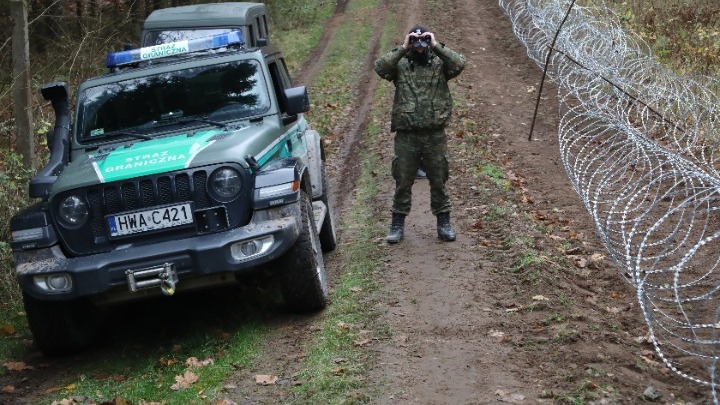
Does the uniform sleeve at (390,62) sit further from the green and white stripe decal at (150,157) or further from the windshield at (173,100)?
the green and white stripe decal at (150,157)

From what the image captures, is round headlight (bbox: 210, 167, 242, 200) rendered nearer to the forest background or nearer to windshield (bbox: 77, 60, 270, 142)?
windshield (bbox: 77, 60, 270, 142)

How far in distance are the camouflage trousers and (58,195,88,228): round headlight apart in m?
3.31

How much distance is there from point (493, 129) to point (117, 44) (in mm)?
9686

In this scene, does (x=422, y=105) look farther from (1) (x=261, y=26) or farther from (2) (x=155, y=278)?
(1) (x=261, y=26)

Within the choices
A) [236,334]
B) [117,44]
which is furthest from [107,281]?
[117,44]

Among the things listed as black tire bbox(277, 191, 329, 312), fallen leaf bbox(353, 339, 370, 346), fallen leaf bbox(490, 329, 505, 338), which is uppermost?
black tire bbox(277, 191, 329, 312)

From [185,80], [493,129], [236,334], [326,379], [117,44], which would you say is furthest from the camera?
[117,44]

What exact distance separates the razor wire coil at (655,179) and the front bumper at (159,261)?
94.6 inches

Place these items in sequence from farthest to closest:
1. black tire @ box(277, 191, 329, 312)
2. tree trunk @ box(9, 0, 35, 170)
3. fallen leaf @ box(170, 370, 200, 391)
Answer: tree trunk @ box(9, 0, 35, 170), black tire @ box(277, 191, 329, 312), fallen leaf @ box(170, 370, 200, 391)

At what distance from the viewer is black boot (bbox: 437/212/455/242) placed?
349 inches

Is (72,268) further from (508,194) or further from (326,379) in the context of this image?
(508,194)

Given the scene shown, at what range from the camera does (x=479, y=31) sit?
81.0 feet

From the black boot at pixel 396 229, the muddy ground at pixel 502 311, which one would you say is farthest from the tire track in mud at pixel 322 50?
the black boot at pixel 396 229

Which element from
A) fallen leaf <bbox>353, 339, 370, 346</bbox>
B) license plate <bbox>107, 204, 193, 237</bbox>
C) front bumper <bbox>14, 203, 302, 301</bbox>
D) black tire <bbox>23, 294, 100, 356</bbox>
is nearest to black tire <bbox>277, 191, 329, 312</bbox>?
front bumper <bbox>14, 203, 302, 301</bbox>
